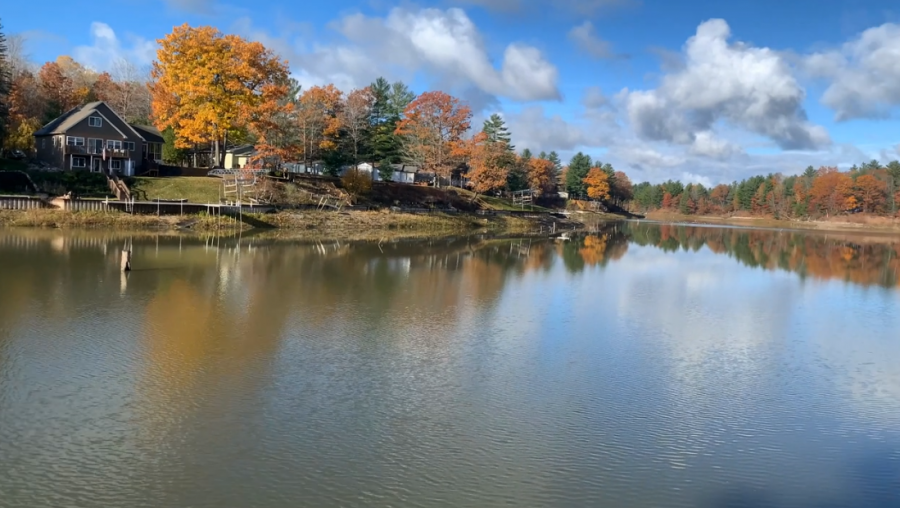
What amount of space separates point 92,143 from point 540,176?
2680 inches

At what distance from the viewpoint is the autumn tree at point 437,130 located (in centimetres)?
6838

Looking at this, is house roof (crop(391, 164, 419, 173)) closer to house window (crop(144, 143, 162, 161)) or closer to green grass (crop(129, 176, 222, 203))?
house window (crop(144, 143, 162, 161))

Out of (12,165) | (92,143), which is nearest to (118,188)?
(92,143)

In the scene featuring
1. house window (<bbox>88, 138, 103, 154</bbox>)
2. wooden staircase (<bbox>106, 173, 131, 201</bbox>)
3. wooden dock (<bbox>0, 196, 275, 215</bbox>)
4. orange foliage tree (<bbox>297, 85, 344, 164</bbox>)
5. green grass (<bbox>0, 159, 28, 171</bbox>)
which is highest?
orange foliage tree (<bbox>297, 85, 344, 164</bbox>)

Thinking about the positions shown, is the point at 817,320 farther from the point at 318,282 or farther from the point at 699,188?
the point at 699,188

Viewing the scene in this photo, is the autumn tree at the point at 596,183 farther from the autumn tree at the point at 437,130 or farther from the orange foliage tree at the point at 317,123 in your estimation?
Result: the orange foliage tree at the point at 317,123

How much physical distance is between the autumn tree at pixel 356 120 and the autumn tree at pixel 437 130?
5.00 metres

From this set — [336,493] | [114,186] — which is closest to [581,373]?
[336,493]

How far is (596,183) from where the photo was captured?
11781 centimetres

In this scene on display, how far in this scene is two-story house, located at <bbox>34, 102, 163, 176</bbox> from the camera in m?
49.9

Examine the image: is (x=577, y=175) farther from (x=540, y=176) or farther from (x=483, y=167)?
(x=483, y=167)

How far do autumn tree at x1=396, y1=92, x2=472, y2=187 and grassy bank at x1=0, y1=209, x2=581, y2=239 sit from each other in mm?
8073

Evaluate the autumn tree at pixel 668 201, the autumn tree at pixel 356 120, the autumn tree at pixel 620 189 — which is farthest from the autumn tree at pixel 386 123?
the autumn tree at pixel 668 201

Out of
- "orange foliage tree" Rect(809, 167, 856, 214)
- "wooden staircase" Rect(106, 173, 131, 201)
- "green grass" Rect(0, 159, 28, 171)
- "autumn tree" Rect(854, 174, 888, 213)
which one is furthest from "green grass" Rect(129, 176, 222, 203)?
"autumn tree" Rect(854, 174, 888, 213)
